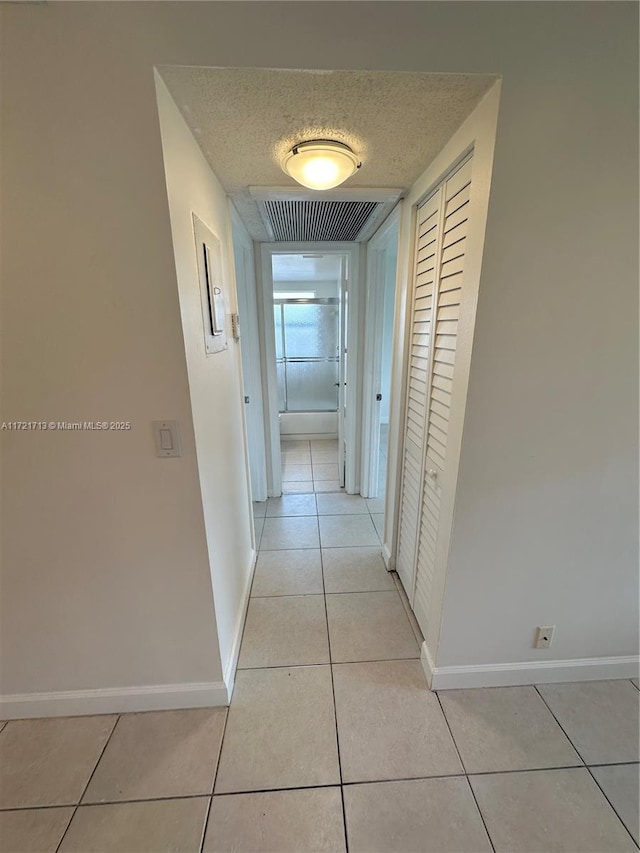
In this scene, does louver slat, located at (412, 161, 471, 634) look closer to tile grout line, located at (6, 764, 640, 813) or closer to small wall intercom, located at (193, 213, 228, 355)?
tile grout line, located at (6, 764, 640, 813)

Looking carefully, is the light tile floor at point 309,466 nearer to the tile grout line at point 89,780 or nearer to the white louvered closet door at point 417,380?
the white louvered closet door at point 417,380

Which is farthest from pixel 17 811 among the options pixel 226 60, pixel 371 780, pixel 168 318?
pixel 226 60

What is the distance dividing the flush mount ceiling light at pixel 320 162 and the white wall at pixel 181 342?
0.94 ft

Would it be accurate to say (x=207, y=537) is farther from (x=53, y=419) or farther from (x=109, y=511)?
(x=53, y=419)

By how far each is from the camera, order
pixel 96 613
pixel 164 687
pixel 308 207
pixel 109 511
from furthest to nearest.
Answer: pixel 308 207, pixel 164 687, pixel 96 613, pixel 109 511

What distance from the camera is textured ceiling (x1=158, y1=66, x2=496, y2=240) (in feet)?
2.83

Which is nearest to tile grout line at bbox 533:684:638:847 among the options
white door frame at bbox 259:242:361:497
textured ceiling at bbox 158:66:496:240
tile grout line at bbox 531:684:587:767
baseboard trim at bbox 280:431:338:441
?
tile grout line at bbox 531:684:587:767

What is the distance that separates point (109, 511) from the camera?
44.4 inches

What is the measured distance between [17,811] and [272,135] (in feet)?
7.55

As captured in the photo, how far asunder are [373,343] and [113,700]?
2.43m

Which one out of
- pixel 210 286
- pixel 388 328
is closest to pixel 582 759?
pixel 210 286

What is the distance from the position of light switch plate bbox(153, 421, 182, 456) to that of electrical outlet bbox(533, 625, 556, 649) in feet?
5.08

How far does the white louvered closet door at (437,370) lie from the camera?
117 centimetres

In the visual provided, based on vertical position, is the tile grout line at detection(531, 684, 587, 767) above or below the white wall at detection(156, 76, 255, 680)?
below
